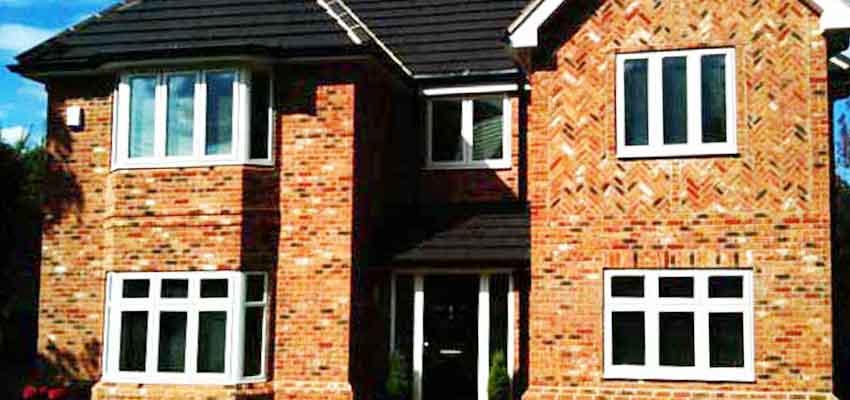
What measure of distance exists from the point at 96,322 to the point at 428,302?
17.0 ft

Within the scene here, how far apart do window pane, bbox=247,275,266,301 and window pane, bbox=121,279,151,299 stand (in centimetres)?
153

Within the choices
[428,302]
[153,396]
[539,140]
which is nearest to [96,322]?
[153,396]

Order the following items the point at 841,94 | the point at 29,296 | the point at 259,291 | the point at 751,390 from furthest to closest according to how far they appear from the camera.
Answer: the point at 29,296 → the point at 841,94 → the point at 259,291 → the point at 751,390

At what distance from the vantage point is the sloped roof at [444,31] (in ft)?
57.3

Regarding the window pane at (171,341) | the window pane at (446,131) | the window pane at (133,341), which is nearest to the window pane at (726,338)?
the window pane at (446,131)

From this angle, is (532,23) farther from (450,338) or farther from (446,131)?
(450,338)

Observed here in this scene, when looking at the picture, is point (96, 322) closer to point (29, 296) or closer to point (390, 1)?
point (390, 1)

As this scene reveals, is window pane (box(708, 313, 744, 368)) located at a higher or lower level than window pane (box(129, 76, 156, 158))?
→ lower

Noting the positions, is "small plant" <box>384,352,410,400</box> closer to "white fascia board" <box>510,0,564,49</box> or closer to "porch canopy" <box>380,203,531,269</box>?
"porch canopy" <box>380,203,531,269</box>

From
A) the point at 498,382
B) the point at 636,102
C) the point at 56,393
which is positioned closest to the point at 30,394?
the point at 56,393

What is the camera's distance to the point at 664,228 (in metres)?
13.3

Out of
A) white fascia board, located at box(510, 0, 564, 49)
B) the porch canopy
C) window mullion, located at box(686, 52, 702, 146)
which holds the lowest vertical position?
the porch canopy

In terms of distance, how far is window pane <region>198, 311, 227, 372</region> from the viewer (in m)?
14.8

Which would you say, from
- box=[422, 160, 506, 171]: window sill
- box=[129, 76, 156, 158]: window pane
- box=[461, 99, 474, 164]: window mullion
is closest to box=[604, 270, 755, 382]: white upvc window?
box=[422, 160, 506, 171]: window sill
